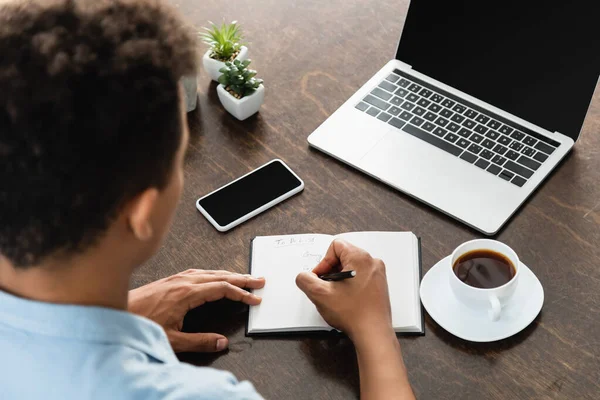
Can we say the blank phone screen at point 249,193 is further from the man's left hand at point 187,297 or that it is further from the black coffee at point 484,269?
the black coffee at point 484,269

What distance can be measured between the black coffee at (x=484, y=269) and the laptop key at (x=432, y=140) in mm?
247

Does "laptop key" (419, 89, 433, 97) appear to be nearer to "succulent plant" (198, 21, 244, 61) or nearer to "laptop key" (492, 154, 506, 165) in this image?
"laptop key" (492, 154, 506, 165)

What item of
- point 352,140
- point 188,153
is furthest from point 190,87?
point 352,140

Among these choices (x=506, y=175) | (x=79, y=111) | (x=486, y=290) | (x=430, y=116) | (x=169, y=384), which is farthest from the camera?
(x=430, y=116)

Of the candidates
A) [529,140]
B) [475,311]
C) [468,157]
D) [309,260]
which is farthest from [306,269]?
[529,140]

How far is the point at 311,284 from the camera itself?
1066mm

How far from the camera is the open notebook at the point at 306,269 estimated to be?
3.49 ft

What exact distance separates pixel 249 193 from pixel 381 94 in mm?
333

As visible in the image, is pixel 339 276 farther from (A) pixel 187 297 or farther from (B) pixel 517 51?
(B) pixel 517 51

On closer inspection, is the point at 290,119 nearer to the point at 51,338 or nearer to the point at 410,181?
the point at 410,181

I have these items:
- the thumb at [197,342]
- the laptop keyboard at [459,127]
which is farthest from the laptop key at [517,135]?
the thumb at [197,342]

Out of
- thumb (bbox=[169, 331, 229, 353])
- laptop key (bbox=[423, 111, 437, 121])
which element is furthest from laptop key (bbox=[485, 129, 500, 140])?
thumb (bbox=[169, 331, 229, 353])

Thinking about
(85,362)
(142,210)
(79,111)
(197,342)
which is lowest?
(197,342)

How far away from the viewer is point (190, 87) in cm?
135
